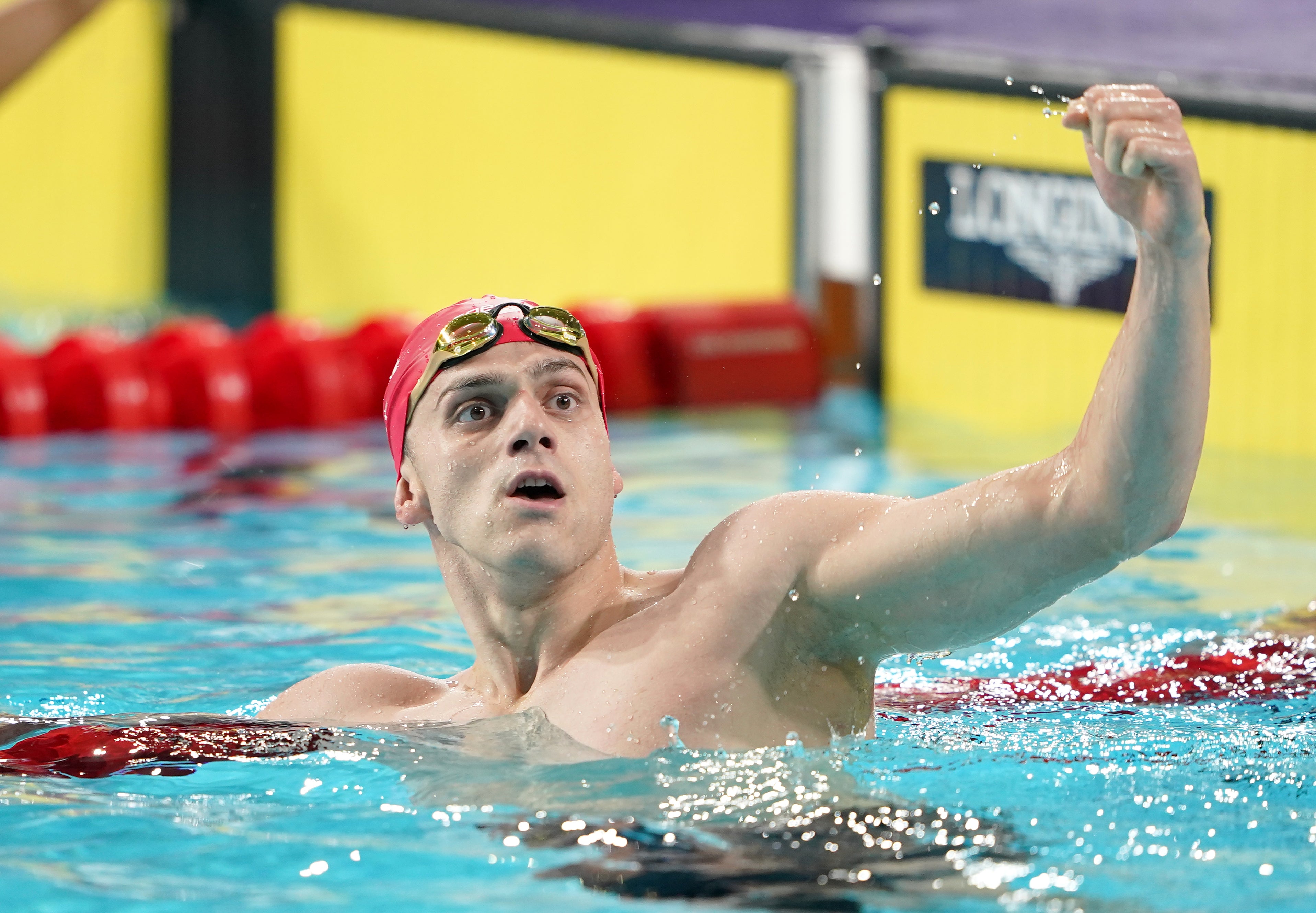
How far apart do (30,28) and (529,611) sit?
8.52m

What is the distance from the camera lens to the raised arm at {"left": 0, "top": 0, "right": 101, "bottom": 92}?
390 inches

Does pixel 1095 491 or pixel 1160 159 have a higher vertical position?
pixel 1160 159

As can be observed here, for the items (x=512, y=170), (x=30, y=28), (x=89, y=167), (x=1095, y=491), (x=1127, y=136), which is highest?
(x=30, y=28)

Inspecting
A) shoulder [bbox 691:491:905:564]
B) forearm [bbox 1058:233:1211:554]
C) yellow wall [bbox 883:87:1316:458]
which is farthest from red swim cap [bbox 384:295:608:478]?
yellow wall [bbox 883:87:1316:458]

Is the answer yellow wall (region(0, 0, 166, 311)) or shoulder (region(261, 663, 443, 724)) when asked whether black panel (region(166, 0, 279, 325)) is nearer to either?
yellow wall (region(0, 0, 166, 311))

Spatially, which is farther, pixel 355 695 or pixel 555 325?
pixel 355 695

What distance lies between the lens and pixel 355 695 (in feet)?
9.58

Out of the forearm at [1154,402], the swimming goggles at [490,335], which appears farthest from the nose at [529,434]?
Result: the forearm at [1154,402]

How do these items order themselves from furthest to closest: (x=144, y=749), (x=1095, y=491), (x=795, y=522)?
(x=144, y=749) → (x=795, y=522) → (x=1095, y=491)

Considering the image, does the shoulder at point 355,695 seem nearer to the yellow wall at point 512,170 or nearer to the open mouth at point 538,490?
the open mouth at point 538,490

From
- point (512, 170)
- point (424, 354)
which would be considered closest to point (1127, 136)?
point (424, 354)

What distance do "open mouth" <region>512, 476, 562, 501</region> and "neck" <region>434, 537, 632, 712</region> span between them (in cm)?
14

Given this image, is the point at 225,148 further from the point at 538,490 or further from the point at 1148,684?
the point at 538,490

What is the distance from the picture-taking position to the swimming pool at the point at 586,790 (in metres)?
2.31
